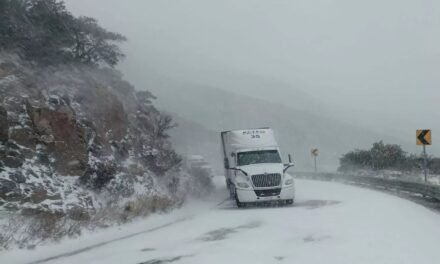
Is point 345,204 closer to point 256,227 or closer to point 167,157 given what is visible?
point 256,227

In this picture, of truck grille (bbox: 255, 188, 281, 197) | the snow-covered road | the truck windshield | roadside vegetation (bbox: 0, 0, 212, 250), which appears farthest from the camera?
the truck windshield

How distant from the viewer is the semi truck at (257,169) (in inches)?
714

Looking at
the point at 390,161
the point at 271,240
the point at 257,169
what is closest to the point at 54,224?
the point at 271,240

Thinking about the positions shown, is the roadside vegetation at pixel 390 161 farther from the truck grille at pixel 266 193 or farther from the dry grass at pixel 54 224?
the dry grass at pixel 54 224

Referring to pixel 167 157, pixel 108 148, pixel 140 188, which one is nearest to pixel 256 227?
pixel 140 188

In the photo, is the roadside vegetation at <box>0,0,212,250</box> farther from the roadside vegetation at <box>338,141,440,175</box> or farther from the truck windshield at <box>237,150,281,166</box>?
the roadside vegetation at <box>338,141,440,175</box>

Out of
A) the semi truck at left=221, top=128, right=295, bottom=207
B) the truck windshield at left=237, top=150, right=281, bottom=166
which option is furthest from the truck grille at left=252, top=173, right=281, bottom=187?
the truck windshield at left=237, top=150, right=281, bottom=166

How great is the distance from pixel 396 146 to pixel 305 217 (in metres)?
27.2

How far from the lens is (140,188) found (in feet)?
55.5

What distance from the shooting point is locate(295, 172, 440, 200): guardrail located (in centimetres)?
1931

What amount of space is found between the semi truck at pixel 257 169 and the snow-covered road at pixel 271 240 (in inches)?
63.7

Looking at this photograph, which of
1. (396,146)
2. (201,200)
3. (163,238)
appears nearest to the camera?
(163,238)

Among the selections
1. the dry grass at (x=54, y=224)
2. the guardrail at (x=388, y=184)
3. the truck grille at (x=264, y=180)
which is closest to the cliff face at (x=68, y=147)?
the dry grass at (x=54, y=224)

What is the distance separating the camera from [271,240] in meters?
11.1
